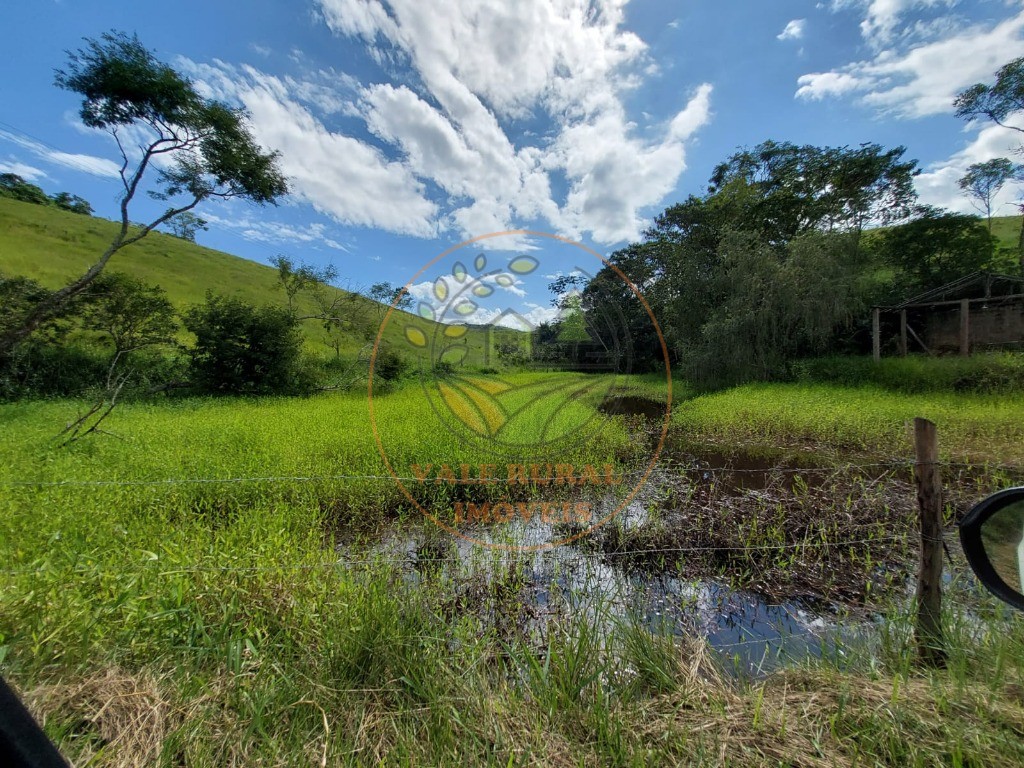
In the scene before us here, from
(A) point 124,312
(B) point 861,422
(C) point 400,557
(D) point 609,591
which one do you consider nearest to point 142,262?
(A) point 124,312

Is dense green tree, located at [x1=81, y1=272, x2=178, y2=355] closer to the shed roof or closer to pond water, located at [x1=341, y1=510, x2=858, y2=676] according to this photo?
pond water, located at [x1=341, y1=510, x2=858, y2=676]

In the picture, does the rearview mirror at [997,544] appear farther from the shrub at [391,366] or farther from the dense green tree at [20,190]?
the dense green tree at [20,190]

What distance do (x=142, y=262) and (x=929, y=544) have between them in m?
31.8

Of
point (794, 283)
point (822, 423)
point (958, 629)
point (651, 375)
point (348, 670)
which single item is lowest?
point (348, 670)

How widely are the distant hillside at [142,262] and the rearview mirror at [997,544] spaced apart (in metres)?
9.48

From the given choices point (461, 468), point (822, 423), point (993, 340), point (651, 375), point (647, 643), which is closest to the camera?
point (647, 643)

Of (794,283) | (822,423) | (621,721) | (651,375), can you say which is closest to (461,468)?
(621,721)

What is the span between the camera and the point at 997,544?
1.20m

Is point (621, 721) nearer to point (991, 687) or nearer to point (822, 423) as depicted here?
point (991, 687)

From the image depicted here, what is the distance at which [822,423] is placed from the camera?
270 inches

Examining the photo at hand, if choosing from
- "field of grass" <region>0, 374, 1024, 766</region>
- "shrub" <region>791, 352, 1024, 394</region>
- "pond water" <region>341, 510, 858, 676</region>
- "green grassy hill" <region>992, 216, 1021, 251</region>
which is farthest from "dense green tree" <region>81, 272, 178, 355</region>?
"green grassy hill" <region>992, 216, 1021, 251</region>

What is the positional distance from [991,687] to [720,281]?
13243mm

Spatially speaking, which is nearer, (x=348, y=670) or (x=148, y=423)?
(x=348, y=670)

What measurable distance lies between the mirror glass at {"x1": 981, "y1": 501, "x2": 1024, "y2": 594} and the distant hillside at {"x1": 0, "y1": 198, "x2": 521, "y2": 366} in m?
9.50
